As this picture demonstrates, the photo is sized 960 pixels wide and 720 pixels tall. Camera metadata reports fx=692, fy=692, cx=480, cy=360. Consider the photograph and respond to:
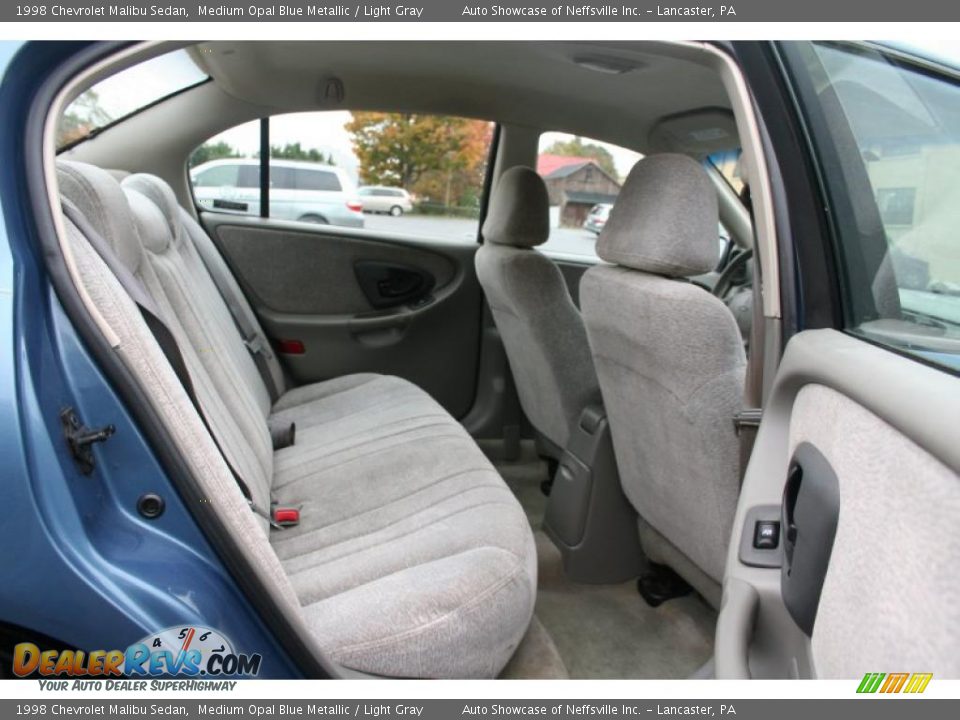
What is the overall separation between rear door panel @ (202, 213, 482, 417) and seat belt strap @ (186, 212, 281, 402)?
266 millimetres

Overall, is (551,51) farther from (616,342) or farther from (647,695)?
(647,695)

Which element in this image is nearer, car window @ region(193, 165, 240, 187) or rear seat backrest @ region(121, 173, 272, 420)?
rear seat backrest @ region(121, 173, 272, 420)

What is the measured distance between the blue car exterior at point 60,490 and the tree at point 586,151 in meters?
1.90

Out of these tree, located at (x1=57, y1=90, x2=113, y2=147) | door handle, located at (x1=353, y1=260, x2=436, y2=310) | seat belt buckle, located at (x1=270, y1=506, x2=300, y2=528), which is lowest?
seat belt buckle, located at (x1=270, y1=506, x2=300, y2=528)

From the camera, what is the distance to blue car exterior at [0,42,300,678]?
81 cm

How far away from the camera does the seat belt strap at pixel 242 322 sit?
2.28 meters

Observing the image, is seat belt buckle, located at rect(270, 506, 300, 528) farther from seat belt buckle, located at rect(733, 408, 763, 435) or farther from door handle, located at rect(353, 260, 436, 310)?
door handle, located at rect(353, 260, 436, 310)

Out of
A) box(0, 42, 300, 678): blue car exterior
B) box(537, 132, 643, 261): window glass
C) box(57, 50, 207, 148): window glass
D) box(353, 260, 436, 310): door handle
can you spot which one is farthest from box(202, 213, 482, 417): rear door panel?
box(0, 42, 300, 678): blue car exterior

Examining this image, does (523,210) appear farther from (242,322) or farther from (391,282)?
(242,322)

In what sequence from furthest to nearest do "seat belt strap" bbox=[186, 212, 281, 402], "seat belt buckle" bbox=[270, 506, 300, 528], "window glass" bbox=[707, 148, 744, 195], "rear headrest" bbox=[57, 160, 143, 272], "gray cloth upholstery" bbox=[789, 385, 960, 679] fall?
"seat belt strap" bbox=[186, 212, 281, 402] < "window glass" bbox=[707, 148, 744, 195] < "seat belt buckle" bbox=[270, 506, 300, 528] < "rear headrest" bbox=[57, 160, 143, 272] < "gray cloth upholstery" bbox=[789, 385, 960, 679]

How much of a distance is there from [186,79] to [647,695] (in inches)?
83.0

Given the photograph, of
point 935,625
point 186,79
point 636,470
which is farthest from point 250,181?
point 935,625

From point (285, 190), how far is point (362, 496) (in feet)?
4.94

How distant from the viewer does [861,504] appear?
0.72m
